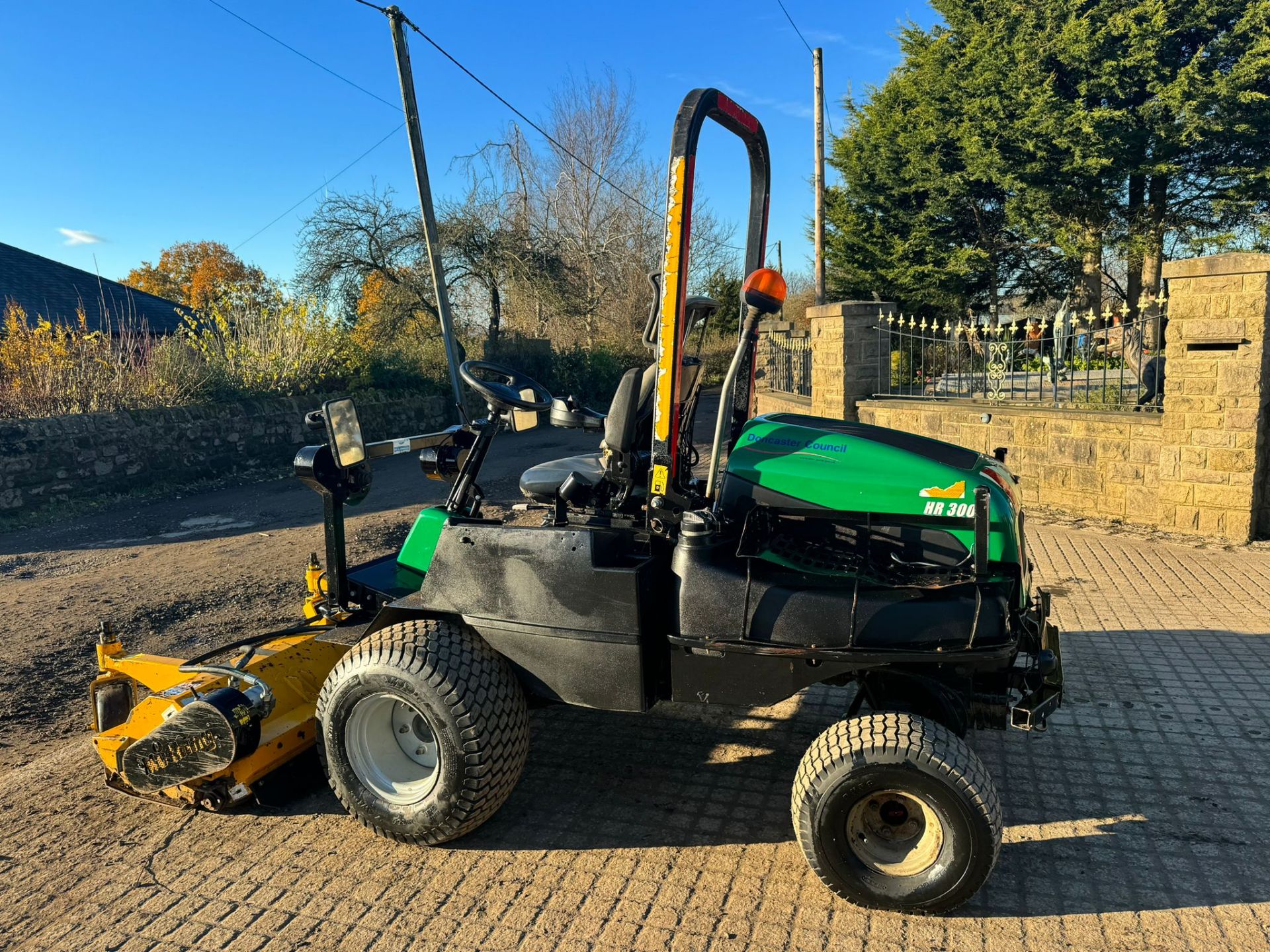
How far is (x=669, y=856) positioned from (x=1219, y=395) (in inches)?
248

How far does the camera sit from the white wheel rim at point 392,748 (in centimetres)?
300

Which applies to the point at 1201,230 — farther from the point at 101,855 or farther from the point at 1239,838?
the point at 101,855

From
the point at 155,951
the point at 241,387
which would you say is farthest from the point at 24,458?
the point at 155,951

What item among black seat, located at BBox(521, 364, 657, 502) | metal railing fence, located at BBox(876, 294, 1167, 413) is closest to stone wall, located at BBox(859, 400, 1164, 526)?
metal railing fence, located at BBox(876, 294, 1167, 413)

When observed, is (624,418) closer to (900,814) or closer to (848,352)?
(900,814)

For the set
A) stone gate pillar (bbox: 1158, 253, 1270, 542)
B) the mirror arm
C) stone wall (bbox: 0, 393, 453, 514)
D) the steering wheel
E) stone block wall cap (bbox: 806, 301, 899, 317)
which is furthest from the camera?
stone wall (bbox: 0, 393, 453, 514)

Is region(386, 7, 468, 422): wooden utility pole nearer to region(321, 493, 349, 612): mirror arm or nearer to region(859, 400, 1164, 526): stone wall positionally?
region(859, 400, 1164, 526): stone wall

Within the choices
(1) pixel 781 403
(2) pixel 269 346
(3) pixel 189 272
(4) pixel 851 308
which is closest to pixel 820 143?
(1) pixel 781 403

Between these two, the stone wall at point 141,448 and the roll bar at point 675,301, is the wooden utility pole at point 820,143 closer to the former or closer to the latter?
the stone wall at point 141,448

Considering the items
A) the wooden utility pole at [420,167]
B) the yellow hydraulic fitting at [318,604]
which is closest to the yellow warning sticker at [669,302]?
the yellow hydraulic fitting at [318,604]

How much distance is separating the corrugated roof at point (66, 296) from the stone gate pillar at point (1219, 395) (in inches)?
730

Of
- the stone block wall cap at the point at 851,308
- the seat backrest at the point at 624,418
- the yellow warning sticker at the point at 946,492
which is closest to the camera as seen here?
the yellow warning sticker at the point at 946,492

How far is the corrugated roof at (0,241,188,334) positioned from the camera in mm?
18562

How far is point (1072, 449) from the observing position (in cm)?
791
